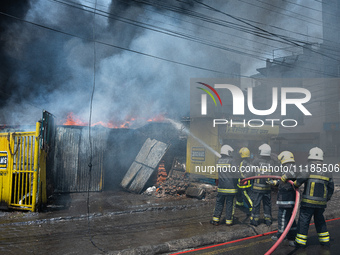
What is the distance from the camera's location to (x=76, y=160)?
1010 centimetres

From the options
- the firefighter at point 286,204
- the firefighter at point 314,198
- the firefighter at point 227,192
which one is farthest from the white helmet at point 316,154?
the firefighter at point 227,192

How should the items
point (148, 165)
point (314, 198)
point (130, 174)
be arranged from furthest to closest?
point (130, 174) → point (148, 165) → point (314, 198)

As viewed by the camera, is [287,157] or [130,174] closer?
[287,157]

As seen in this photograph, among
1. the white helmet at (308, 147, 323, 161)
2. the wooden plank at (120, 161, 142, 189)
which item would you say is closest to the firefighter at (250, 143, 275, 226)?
the white helmet at (308, 147, 323, 161)

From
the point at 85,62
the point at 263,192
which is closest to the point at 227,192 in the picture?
the point at 263,192

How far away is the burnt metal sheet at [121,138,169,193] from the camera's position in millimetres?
10159

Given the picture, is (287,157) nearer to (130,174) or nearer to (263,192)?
(263,192)

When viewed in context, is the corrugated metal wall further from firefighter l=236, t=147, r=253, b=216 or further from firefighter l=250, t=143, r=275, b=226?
firefighter l=250, t=143, r=275, b=226

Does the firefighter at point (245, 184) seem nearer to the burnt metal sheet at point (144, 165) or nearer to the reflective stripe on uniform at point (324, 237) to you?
the reflective stripe on uniform at point (324, 237)

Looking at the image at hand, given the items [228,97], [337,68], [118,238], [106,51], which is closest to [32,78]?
[106,51]

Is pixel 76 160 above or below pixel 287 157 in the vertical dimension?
below

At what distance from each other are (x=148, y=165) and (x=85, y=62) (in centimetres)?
1111

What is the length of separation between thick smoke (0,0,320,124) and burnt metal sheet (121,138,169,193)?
404 cm

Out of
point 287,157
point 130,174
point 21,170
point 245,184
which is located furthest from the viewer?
point 130,174
